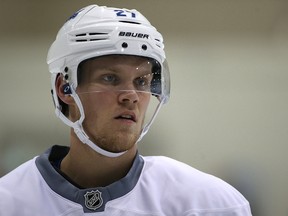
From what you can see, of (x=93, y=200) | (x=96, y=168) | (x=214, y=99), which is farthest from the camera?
(x=214, y=99)

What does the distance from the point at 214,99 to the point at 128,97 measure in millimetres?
1144

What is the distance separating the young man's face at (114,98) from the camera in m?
1.15

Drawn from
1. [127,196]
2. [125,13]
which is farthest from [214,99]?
[127,196]

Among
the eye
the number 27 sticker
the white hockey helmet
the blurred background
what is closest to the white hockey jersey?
the white hockey helmet

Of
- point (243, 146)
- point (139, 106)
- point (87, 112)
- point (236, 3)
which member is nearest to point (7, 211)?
point (87, 112)

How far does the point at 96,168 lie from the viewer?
1228 mm

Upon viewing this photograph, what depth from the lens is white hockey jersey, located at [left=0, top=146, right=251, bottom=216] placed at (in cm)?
113

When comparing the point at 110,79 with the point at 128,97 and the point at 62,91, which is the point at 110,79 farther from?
the point at 62,91

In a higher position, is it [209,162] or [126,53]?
[126,53]

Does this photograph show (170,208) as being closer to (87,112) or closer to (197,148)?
(87,112)

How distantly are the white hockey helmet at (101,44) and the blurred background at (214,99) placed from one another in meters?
0.94

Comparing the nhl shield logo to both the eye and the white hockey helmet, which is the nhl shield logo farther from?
the eye

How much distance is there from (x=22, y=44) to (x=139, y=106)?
1.33m

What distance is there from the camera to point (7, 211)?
1128 mm
